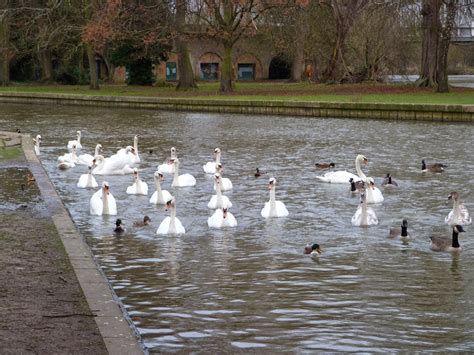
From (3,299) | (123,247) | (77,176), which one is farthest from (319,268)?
(77,176)

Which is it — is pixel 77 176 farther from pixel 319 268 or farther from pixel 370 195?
pixel 319 268

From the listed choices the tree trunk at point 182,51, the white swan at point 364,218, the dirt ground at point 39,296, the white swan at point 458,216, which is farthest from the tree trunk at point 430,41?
the dirt ground at point 39,296

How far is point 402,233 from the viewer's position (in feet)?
39.3

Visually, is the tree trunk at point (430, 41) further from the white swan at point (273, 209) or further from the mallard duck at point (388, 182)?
the white swan at point (273, 209)

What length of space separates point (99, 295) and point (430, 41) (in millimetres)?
Result: 35628

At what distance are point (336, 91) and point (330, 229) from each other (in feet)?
103

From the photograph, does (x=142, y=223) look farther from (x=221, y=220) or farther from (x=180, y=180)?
(x=180, y=180)

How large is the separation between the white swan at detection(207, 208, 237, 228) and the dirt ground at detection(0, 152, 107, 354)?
2.35 m

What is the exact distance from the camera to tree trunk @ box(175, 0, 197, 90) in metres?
44.7

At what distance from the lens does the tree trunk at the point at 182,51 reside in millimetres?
44741

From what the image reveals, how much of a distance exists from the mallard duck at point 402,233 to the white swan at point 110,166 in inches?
317

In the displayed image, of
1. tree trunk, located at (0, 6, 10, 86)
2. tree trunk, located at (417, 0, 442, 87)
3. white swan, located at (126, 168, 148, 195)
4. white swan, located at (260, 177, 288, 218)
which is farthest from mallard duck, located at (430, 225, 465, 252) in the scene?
tree trunk, located at (0, 6, 10, 86)

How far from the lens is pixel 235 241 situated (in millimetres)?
11945

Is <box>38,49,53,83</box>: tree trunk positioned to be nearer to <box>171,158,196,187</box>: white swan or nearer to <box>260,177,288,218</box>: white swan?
<box>171,158,196,187</box>: white swan
